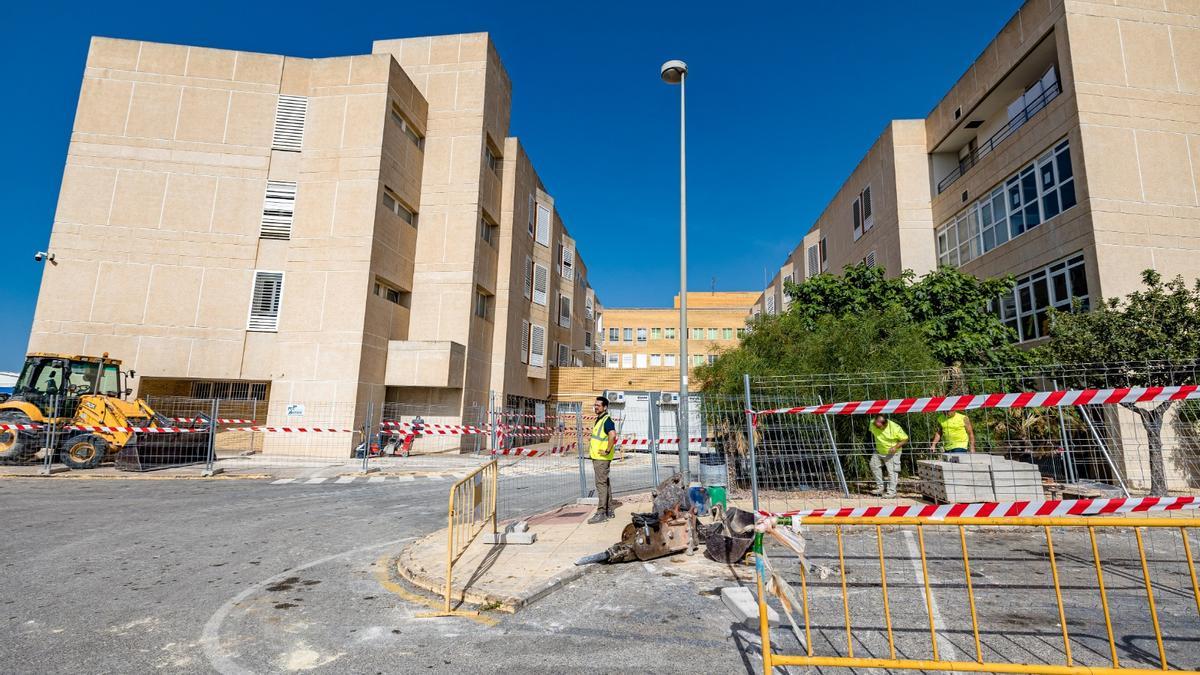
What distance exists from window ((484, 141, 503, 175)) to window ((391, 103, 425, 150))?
2.80 meters

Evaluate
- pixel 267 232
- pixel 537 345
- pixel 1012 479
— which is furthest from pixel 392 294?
pixel 1012 479

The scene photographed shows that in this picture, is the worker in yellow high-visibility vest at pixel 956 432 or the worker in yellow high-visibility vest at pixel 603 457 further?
the worker in yellow high-visibility vest at pixel 956 432

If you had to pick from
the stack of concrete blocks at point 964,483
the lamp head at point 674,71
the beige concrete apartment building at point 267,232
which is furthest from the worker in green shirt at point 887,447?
the beige concrete apartment building at point 267,232

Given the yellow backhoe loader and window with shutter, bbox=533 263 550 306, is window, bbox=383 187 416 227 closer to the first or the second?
window with shutter, bbox=533 263 550 306

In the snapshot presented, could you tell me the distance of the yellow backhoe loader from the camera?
14.1 metres

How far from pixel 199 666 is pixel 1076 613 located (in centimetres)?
634

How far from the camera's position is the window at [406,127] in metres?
23.8

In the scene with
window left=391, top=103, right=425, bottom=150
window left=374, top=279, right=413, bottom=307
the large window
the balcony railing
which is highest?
window left=391, top=103, right=425, bottom=150

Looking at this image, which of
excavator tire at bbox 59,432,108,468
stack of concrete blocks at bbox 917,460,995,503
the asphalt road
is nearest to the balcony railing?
stack of concrete blocks at bbox 917,460,995,503

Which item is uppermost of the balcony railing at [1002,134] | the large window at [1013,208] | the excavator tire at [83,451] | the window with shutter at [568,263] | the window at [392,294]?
the window with shutter at [568,263]

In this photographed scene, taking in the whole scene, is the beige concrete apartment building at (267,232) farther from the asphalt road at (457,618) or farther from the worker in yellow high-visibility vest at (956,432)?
the worker in yellow high-visibility vest at (956,432)

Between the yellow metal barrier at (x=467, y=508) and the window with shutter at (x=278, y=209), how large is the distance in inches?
779

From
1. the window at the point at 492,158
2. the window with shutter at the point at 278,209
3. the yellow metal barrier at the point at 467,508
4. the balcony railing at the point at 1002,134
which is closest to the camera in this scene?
the yellow metal barrier at the point at 467,508

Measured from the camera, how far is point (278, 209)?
22.9m
